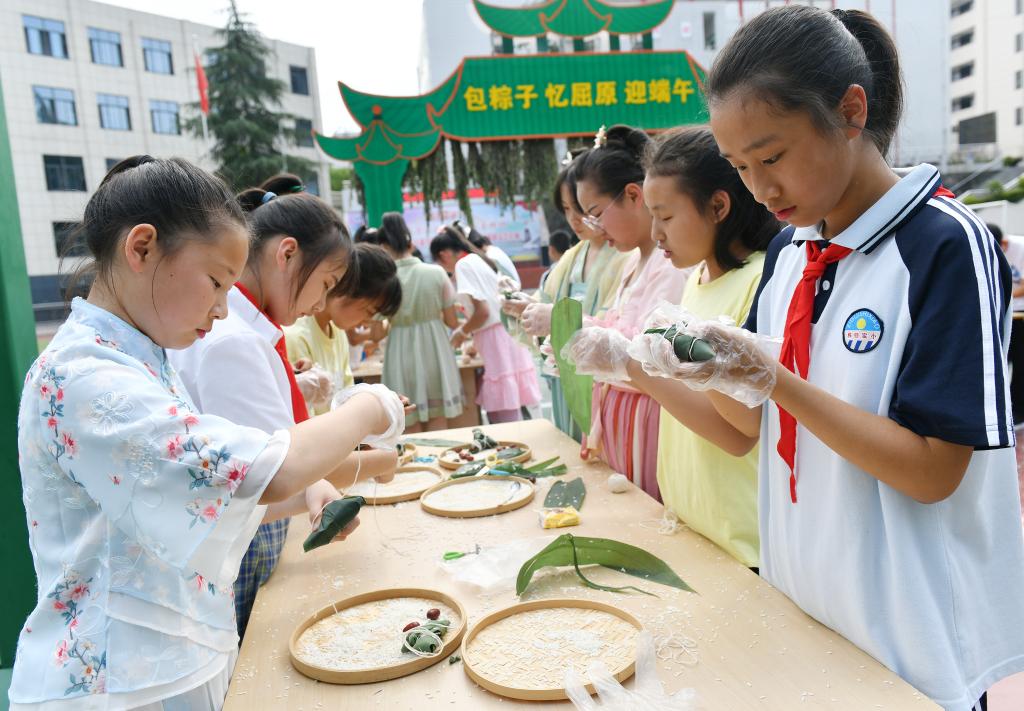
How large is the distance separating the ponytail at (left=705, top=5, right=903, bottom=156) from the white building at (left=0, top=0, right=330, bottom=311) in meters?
1.01

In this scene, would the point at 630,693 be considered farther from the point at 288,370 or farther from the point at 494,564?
the point at 288,370

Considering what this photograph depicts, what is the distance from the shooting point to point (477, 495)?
1.94 metres

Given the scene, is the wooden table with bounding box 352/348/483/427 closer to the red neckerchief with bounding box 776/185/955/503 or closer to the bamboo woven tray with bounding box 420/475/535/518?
the bamboo woven tray with bounding box 420/475/535/518

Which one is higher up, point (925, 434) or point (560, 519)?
point (925, 434)

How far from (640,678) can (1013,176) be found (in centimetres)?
2536

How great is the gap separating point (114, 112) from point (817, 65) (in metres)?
13.1

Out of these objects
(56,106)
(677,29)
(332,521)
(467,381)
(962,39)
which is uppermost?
(962,39)

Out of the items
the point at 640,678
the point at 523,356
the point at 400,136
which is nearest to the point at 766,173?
the point at 640,678

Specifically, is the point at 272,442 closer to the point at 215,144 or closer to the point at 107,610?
the point at 107,610

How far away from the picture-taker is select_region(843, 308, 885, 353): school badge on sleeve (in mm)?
1003

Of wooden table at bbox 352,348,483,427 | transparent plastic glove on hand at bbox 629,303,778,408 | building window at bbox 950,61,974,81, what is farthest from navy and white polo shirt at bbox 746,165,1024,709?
building window at bbox 950,61,974,81

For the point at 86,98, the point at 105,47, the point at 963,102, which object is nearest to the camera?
the point at 86,98

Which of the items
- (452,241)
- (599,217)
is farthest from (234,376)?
(452,241)

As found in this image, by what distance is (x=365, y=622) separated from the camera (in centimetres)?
129
